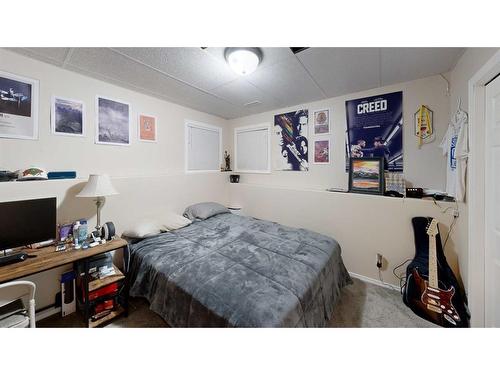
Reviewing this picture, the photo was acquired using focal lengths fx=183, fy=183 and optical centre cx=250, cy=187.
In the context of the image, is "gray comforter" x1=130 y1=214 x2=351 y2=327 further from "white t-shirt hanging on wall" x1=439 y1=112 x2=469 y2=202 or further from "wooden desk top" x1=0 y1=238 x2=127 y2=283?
"white t-shirt hanging on wall" x1=439 y1=112 x2=469 y2=202

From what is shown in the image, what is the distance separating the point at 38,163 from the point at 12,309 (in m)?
1.24

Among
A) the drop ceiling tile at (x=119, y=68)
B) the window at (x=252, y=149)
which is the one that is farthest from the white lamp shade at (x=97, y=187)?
the window at (x=252, y=149)

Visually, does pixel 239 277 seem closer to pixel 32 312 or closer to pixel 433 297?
pixel 32 312

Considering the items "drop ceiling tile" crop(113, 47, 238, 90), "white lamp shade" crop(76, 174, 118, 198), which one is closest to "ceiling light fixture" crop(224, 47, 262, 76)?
"drop ceiling tile" crop(113, 47, 238, 90)

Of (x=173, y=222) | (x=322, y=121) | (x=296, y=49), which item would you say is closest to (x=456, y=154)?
(x=322, y=121)

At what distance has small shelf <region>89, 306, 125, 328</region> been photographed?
1.56 meters

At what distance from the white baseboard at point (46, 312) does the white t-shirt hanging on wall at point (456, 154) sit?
12.6 feet

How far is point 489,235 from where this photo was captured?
1.33m

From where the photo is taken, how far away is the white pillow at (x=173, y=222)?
7.73 feet

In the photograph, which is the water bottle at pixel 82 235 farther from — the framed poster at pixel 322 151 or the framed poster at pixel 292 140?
the framed poster at pixel 322 151

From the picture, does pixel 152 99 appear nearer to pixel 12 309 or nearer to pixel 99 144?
pixel 99 144

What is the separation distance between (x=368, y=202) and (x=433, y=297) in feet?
3.34

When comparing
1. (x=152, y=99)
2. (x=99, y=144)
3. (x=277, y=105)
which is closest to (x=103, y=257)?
(x=99, y=144)
